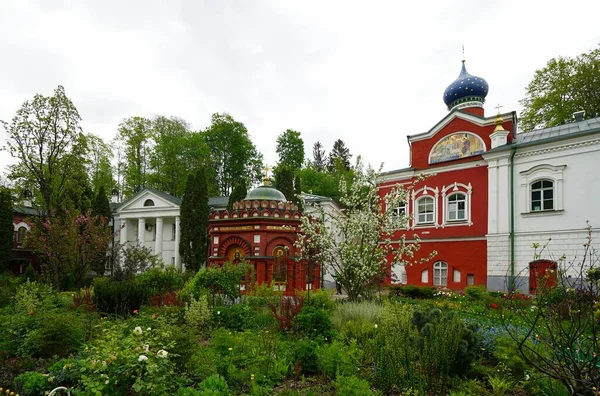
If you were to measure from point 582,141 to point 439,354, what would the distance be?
16.6m

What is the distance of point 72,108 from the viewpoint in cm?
2306

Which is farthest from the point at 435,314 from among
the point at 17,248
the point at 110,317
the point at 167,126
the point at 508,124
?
the point at 167,126

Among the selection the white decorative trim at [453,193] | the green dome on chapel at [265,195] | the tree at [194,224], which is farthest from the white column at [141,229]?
the white decorative trim at [453,193]

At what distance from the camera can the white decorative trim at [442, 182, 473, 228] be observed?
20250 mm

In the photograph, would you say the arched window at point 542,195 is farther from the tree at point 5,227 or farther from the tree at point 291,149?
the tree at point 5,227

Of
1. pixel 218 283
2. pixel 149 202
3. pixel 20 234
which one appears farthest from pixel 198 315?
pixel 20 234

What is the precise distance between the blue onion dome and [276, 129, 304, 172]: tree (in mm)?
23657

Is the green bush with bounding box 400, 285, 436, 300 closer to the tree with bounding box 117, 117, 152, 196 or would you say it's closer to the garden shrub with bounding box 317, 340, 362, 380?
the garden shrub with bounding box 317, 340, 362, 380

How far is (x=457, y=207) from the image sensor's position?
819 inches

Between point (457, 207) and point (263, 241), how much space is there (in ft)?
34.5

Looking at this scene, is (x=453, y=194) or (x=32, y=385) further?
(x=453, y=194)

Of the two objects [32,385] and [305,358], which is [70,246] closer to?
[32,385]

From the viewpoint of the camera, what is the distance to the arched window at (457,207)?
20594 mm

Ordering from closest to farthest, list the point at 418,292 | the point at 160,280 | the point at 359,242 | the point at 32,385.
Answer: the point at 32,385 < the point at 359,242 < the point at 160,280 < the point at 418,292
